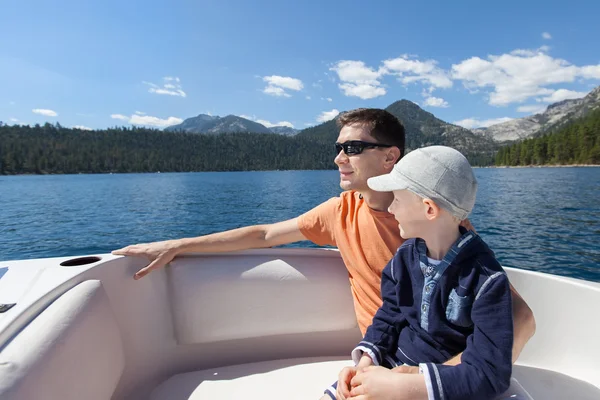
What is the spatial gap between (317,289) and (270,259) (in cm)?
38

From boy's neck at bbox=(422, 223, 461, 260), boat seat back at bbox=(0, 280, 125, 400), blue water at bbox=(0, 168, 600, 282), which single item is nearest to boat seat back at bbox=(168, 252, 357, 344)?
boat seat back at bbox=(0, 280, 125, 400)

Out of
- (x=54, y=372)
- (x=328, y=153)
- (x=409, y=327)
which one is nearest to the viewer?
(x=54, y=372)

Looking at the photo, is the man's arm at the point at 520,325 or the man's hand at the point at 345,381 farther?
the man's hand at the point at 345,381

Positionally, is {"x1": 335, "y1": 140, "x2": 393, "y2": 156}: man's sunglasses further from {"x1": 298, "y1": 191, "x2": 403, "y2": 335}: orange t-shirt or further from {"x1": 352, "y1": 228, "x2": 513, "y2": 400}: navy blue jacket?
{"x1": 352, "y1": 228, "x2": 513, "y2": 400}: navy blue jacket

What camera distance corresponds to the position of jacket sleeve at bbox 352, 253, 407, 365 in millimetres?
1557

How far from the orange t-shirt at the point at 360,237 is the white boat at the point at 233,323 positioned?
271 millimetres

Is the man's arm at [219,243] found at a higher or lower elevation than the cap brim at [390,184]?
lower

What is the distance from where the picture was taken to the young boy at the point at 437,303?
1.14 meters

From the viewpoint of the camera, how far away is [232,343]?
8.00ft

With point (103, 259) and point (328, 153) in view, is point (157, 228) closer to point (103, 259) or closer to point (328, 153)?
point (103, 259)

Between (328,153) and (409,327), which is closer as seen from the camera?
(409,327)

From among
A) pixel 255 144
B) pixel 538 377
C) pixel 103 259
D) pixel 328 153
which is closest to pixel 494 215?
pixel 538 377

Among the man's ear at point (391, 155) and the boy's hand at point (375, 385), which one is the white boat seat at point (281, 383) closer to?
the boy's hand at point (375, 385)

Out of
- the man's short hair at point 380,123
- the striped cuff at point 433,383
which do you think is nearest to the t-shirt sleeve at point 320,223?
the man's short hair at point 380,123
